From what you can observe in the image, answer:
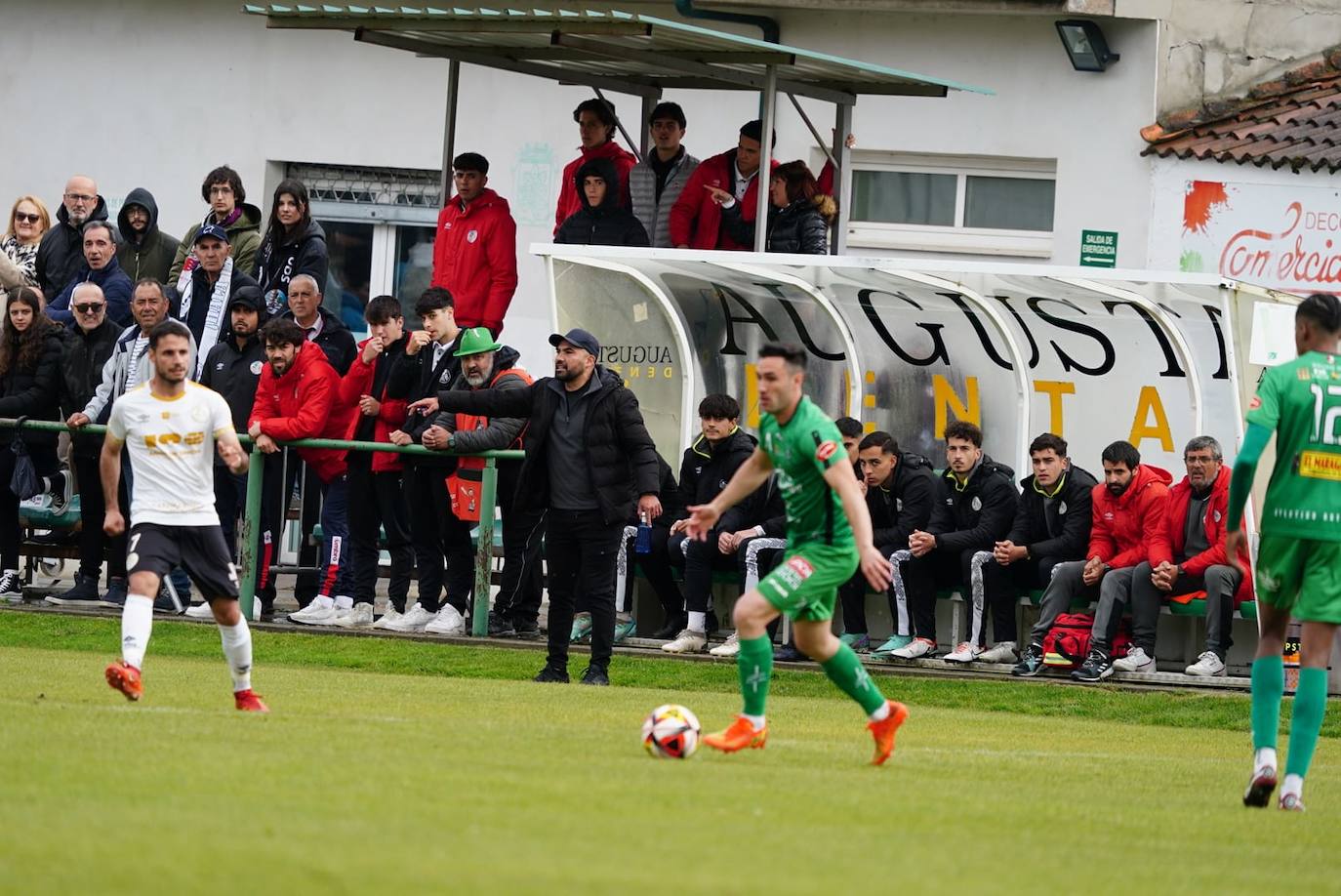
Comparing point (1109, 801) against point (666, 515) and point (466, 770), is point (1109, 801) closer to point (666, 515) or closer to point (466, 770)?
point (466, 770)

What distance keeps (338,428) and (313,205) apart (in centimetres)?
718

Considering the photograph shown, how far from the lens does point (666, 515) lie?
16906 millimetres

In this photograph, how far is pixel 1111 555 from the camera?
15719mm

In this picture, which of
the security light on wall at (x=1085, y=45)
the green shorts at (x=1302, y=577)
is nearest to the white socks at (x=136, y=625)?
the green shorts at (x=1302, y=577)

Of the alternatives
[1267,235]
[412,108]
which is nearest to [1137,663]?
[1267,235]

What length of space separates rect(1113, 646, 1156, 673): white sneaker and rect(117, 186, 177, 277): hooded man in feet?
29.1

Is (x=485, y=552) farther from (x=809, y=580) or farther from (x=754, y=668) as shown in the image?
(x=809, y=580)

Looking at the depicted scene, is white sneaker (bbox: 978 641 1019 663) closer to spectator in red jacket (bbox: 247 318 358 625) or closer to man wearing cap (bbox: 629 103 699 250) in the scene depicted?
man wearing cap (bbox: 629 103 699 250)

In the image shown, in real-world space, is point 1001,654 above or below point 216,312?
below

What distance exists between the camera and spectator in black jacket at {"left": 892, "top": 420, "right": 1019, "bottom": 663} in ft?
52.4

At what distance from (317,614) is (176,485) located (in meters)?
5.29

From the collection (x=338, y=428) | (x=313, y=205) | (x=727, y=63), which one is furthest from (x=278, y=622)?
(x=313, y=205)

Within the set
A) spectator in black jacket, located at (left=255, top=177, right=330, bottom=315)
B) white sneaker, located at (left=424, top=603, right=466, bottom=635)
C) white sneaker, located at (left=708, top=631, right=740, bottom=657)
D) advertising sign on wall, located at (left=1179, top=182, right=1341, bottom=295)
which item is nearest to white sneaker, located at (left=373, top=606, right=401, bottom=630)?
white sneaker, located at (left=424, top=603, right=466, bottom=635)

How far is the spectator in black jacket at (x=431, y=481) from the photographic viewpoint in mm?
16531
